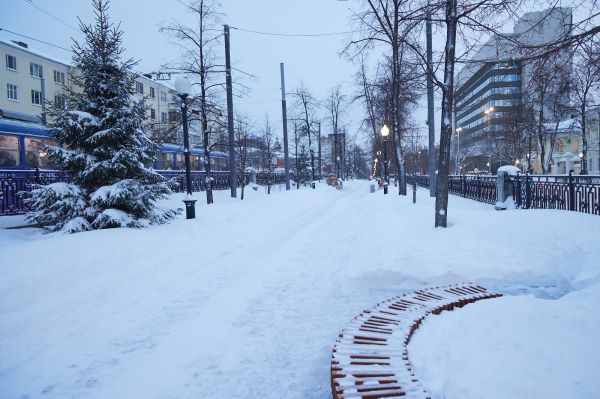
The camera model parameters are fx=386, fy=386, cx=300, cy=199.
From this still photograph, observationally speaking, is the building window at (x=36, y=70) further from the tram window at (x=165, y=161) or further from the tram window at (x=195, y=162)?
the tram window at (x=165, y=161)

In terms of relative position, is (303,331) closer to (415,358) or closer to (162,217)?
(415,358)

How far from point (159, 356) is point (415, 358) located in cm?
253

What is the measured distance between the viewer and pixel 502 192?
46.2 feet

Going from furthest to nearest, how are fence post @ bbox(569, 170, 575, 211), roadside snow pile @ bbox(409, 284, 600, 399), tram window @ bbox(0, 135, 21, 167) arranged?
tram window @ bbox(0, 135, 21, 167)
fence post @ bbox(569, 170, 575, 211)
roadside snow pile @ bbox(409, 284, 600, 399)

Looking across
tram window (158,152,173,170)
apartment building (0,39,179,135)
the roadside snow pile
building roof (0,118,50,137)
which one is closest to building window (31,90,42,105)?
apartment building (0,39,179,135)

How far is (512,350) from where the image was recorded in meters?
3.16

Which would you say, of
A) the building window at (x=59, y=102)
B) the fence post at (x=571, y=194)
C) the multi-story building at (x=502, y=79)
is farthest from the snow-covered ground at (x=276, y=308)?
the multi-story building at (x=502, y=79)

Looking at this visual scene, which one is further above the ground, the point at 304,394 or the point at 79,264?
the point at 79,264

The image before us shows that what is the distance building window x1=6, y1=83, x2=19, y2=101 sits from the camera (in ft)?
126

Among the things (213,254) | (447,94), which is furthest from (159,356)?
(447,94)

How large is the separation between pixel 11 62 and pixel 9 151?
31.0 meters

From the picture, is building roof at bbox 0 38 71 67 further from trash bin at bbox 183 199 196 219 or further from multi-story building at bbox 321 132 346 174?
trash bin at bbox 183 199 196 219

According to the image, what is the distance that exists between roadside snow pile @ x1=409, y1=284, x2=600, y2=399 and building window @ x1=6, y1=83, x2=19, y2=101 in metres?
47.2

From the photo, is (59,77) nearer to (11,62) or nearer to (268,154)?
(11,62)
